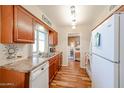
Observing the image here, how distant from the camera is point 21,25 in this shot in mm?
2176

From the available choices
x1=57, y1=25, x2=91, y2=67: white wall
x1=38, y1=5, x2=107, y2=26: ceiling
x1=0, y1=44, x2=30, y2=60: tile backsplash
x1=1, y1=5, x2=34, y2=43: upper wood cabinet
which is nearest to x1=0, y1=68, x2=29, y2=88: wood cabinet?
x1=0, y1=44, x2=30, y2=60: tile backsplash

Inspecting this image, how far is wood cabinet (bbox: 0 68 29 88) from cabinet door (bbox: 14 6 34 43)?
54cm

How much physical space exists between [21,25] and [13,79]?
3.10 ft

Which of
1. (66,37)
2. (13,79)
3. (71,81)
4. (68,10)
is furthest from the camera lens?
(66,37)

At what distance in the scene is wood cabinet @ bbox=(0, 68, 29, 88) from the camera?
5.80 feet

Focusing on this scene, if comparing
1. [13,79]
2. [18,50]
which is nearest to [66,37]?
[18,50]

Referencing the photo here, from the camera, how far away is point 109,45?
147 cm

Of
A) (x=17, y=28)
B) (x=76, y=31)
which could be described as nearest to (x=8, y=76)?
(x=17, y=28)

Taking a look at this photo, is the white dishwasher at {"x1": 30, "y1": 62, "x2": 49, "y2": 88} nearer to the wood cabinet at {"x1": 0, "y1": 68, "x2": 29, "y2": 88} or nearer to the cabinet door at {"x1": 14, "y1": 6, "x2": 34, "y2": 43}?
the wood cabinet at {"x1": 0, "y1": 68, "x2": 29, "y2": 88}

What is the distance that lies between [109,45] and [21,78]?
1303 mm

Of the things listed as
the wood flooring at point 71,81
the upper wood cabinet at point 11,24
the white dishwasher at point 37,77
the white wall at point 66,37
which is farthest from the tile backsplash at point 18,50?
the white wall at point 66,37

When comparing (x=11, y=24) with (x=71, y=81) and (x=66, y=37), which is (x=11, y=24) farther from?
(x=66, y=37)

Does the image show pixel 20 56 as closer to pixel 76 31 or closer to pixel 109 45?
pixel 109 45

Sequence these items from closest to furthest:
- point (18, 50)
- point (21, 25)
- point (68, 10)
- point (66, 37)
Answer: point (21, 25) → point (18, 50) → point (68, 10) → point (66, 37)
